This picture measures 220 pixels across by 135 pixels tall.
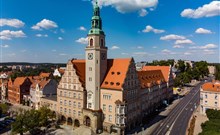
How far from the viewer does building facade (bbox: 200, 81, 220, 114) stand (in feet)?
281

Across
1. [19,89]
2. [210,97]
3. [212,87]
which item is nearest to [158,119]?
[210,97]

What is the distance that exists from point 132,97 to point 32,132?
114ft

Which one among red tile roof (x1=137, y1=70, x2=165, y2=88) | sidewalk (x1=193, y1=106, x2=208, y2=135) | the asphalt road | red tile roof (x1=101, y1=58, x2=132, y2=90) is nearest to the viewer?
red tile roof (x1=101, y1=58, x2=132, y2=90)

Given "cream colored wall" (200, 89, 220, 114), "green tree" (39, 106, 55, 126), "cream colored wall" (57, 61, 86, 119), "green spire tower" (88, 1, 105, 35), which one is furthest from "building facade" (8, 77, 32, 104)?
"cream colored wall" (200, 89, 220, 114)

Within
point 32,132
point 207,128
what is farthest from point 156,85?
point 32,132

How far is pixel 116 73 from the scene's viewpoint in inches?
2734

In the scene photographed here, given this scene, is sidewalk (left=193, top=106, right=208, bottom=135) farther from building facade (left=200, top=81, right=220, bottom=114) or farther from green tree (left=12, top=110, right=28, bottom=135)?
green tree (left=12, top=110, right=28, bottom=135)

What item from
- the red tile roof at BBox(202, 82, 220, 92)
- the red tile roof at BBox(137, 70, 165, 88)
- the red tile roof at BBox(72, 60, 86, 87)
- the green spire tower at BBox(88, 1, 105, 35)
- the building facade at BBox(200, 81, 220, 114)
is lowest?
the building facade at BBox(200, 81, 220, 114)

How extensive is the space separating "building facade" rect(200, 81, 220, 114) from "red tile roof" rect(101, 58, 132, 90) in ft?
136

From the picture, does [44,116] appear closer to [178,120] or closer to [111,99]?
[111,99]

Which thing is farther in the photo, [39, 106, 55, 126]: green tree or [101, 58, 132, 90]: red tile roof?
[39, 106, 55, 126]: green tree

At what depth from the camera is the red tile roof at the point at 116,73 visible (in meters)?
66.8

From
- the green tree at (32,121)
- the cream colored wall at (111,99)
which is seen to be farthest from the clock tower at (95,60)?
the green tree at (32,121)

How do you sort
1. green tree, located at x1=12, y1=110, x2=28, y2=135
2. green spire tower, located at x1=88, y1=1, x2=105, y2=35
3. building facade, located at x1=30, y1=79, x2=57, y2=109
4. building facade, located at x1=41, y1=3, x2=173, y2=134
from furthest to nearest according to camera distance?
building facade, located at x1=30, y1=79, x2=57, y2=109 → green spire tower, located at x1=88, y1=1, x2=105, y2=35 → building facade, located at x1=41, y1=3, x2=173, y2=134 → green tree, located at x1=12, y1=110, x2=28, y2=135
